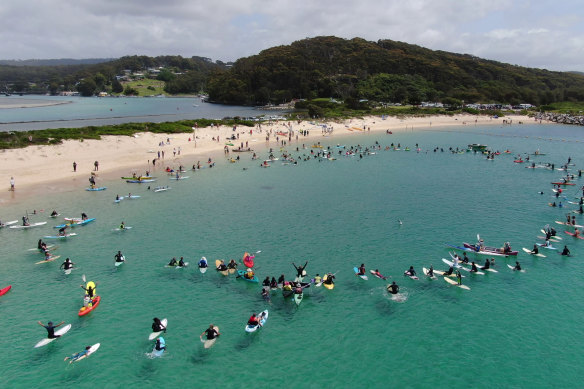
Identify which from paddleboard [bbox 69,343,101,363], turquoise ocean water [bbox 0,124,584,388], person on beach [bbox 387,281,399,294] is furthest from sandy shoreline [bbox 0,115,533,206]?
person on beach [bbox 387,281,399,294]

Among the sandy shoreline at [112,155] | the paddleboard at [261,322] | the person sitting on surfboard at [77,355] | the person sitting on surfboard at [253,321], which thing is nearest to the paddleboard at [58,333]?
the person sitting on surfboard at [77,355]

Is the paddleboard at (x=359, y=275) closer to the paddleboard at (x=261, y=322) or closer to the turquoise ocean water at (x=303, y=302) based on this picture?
the turquoise ocean water at (x=303, y=302)

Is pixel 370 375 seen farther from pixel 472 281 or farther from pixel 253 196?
pixel 253 196

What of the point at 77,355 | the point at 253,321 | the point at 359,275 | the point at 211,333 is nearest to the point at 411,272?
the point at 359,275

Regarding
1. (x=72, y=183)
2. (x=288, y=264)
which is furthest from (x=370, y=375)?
(x=72, y=183)

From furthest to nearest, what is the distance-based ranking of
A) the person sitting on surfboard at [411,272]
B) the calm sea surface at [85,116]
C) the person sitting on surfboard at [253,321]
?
the calm sea surface at [85,116] < the person sitting on surfboard at [411,272] < the person sitting on surfboard at [253,321]

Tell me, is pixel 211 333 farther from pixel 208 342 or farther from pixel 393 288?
pixel 393 288
